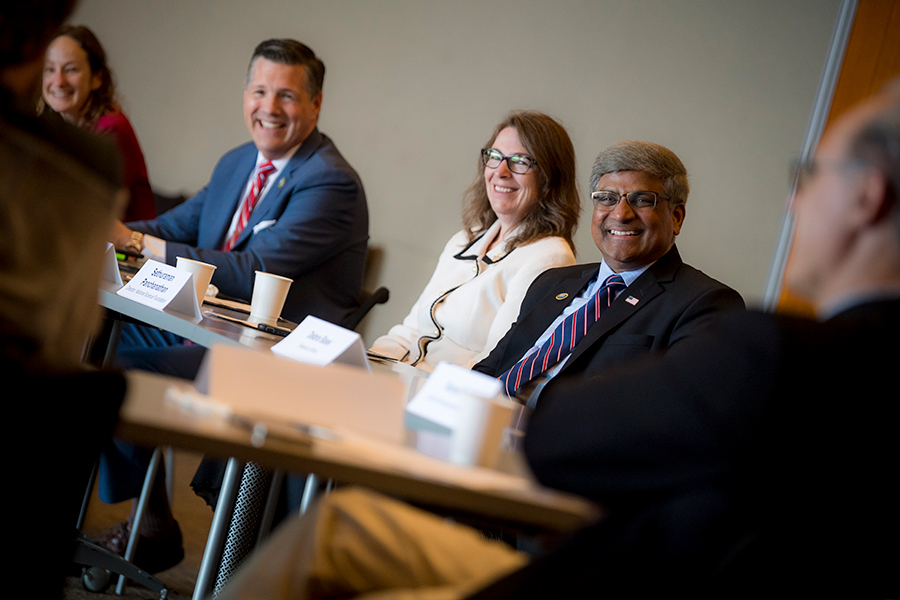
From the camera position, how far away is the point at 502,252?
9.29 feet

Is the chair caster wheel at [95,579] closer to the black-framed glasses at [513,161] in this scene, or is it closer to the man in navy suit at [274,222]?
the man in navy suit at [274,222]

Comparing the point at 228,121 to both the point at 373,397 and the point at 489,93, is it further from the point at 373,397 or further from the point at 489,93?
the point at 373,397

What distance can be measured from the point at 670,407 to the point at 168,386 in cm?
58

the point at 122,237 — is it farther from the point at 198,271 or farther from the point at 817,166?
the point at 817,166

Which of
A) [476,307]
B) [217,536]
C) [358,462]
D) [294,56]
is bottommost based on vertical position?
[217,536]

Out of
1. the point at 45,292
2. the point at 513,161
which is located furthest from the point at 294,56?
the point at 45,292

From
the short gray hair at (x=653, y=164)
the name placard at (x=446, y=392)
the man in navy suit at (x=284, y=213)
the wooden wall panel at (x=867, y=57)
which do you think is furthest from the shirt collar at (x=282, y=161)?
the wooden wall panel at (x=867, y=57)

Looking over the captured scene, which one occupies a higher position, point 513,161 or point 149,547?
point 513,161

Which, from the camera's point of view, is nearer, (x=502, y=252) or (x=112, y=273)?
(x=112, y=273)

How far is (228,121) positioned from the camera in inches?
203

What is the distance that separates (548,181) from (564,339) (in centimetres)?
90

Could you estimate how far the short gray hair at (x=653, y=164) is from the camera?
2.25 metres

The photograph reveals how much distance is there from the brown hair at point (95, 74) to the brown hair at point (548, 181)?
191cm

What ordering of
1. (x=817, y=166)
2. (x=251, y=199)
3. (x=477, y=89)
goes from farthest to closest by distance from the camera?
(x=477, y=89) → (x=251, y=199) → (x=817, y=166)
